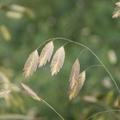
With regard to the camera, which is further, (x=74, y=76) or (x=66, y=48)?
(x=66, y=48)

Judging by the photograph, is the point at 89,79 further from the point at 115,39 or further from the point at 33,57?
the point at 33,57

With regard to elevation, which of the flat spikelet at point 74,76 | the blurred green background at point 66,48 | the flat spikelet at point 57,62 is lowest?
the flat spikelet at point 74,76

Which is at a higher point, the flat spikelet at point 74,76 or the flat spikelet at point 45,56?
the flat spikelet at point 45,56

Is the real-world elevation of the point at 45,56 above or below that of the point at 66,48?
below

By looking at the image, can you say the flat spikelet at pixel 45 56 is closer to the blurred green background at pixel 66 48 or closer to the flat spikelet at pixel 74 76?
the flat spikelet at pixel 74 76

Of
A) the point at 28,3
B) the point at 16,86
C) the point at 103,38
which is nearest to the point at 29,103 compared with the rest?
the point at 16,86

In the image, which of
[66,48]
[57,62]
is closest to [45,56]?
[57,62]

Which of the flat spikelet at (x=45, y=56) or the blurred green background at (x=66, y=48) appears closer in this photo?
the flat spikelet at (x=45, y=56)

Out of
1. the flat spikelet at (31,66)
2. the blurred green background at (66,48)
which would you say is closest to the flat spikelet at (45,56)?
the flat spikelet at (31,66)

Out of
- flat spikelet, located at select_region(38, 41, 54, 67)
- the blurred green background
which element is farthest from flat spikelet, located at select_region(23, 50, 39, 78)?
the blurred green background

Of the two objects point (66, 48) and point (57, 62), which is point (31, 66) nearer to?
point (57, 62)
